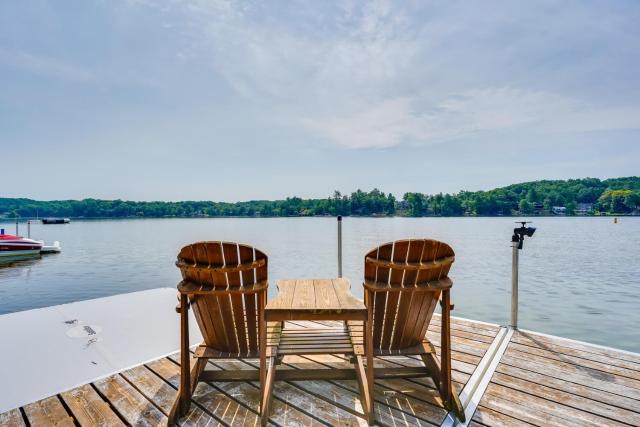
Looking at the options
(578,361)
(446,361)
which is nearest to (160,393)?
(446,361)

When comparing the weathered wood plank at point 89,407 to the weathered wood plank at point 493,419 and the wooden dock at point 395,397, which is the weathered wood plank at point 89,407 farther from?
the weathered wood plank at point 493,419

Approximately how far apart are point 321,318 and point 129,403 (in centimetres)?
144

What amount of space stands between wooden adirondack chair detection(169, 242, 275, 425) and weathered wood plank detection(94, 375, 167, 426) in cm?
17

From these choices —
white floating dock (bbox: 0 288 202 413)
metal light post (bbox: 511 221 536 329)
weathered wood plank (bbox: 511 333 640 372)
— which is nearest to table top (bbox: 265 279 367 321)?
white floating dock (bbox: 0 288 202 413)

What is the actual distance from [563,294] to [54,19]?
15.1m

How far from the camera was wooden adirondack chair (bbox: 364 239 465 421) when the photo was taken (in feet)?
6.66

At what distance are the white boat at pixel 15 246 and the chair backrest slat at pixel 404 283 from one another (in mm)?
20733

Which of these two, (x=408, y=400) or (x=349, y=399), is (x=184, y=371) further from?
(x=408, y=400)

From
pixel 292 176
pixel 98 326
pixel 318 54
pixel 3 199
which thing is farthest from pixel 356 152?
pixel 3 199

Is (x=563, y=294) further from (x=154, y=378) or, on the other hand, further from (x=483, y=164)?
(x=483, y=164)

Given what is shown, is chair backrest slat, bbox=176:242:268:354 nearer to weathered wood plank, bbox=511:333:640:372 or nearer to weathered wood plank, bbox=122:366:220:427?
weathered wood plank, bbox=122:366:220:427

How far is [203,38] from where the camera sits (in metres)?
8.33

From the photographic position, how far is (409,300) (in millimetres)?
2184

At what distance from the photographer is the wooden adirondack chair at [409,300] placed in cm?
203
